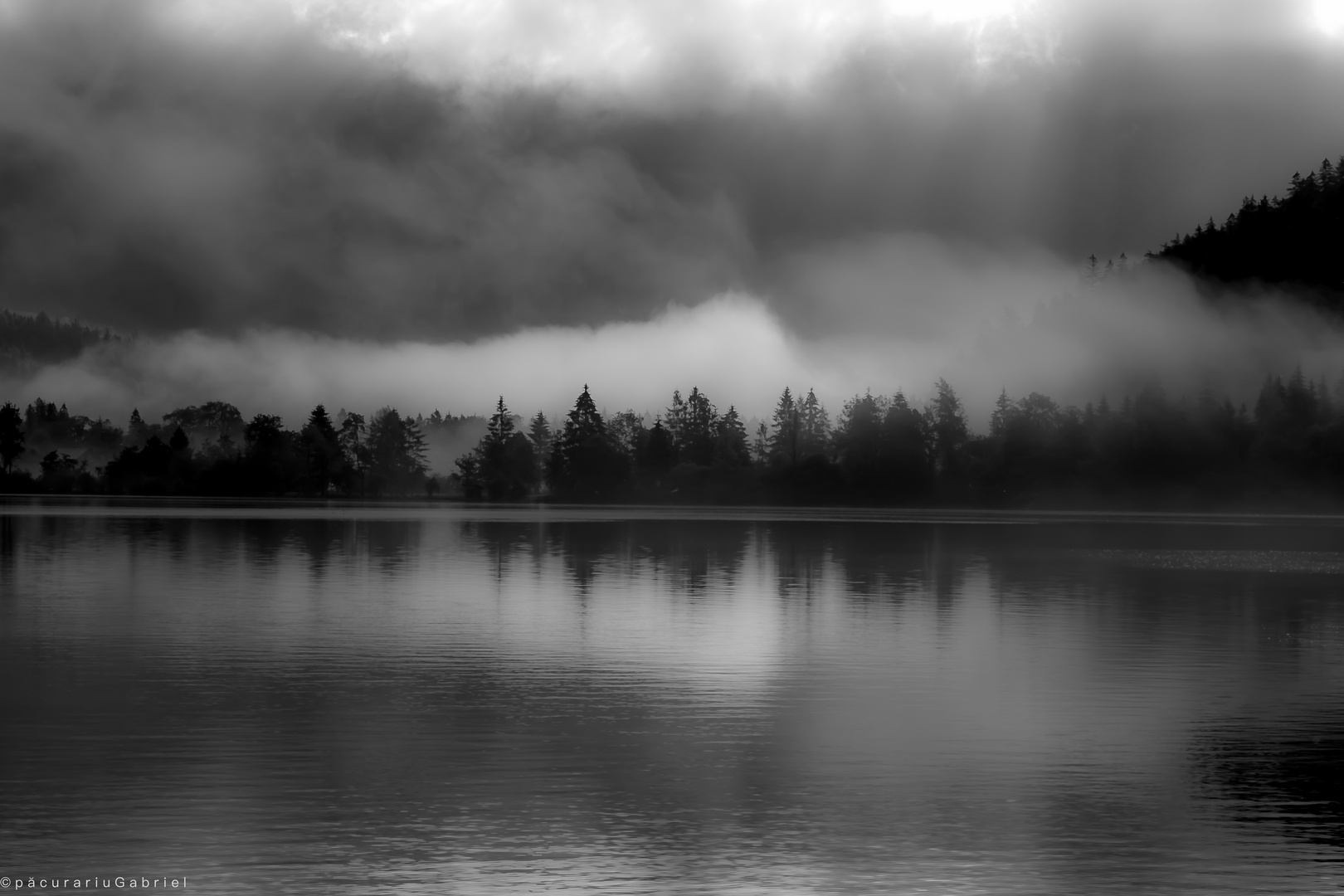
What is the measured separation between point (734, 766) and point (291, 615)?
2965cm

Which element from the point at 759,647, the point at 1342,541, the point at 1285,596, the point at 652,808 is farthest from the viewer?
the point at 1342,541

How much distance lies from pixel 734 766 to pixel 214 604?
34.5 m

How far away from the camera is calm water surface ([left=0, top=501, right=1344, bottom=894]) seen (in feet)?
70.2

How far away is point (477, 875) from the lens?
67.3 feet

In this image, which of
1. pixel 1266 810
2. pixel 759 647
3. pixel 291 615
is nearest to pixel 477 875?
pixel 1266 810

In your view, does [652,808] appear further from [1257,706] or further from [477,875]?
[1257,706]

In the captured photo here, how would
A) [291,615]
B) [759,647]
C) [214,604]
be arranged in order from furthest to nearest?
[214,604], [291,615], [759,647]

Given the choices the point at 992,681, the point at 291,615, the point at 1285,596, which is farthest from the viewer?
the point at 1285,596

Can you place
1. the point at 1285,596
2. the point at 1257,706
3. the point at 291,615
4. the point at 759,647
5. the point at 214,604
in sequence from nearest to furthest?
1. the point at 1257,706
2. the point at 759,647
3. the point at 291,615
4. the point at 214,604
5. the point at 1285,596

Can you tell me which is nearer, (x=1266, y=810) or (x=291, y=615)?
(x=1266, y=810)

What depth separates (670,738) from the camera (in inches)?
1206

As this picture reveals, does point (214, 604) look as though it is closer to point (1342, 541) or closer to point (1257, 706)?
point (1257, 706)

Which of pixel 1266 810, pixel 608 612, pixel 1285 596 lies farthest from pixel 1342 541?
pixel 1266 810

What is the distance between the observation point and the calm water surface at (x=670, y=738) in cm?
2141
